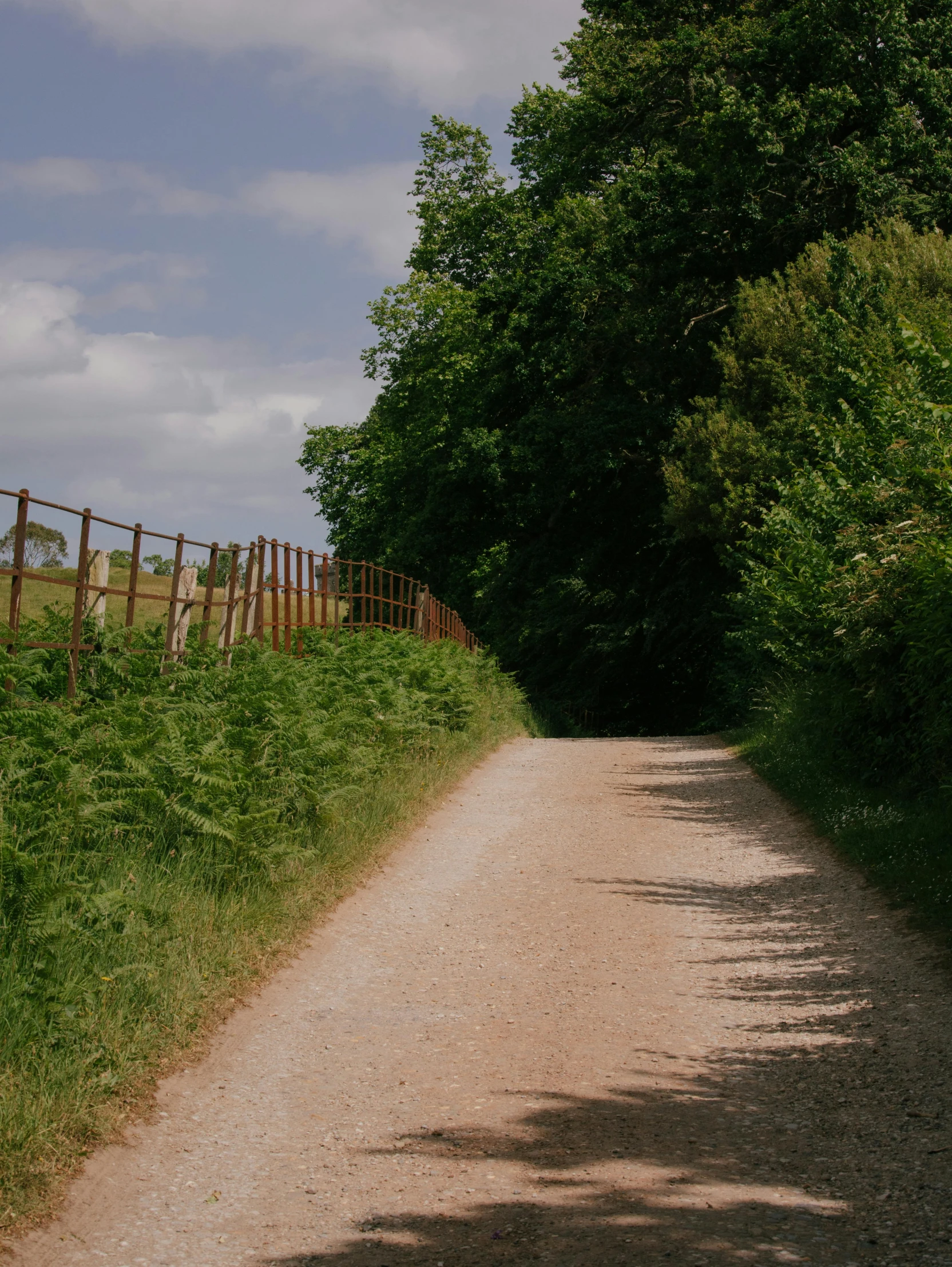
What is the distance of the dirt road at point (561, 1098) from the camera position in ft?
12.4

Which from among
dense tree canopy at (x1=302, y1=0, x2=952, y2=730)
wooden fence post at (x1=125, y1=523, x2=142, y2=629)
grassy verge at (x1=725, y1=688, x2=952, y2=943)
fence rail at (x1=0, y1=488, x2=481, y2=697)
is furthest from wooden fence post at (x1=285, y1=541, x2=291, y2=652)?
dense tree canopy at (x1=302, y1=0, x2=952, y2=730)

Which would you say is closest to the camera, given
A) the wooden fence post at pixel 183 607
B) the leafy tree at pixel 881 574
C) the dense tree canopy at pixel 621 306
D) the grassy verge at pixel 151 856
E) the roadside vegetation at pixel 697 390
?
the grassy verge at pixel 151 856

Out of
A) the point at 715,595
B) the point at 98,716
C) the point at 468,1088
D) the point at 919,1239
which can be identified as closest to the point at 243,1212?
the point at 468,1088

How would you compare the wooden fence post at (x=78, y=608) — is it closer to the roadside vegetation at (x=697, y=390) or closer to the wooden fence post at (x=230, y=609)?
the wooden fence post at (x=230, y=609)

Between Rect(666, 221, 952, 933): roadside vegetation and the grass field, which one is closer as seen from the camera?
Rect(666, 221, 952, 933): roadside vegetation

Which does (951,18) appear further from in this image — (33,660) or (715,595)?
(33,660)

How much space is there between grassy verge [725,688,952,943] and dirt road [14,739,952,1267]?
34cm

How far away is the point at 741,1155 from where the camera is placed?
4324mm

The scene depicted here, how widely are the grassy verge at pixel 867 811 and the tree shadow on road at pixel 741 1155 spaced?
157cm

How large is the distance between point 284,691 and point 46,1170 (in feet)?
19.9

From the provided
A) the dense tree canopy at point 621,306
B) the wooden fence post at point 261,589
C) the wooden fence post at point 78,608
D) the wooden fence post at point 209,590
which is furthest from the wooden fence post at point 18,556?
the dense tree canopy at point 621,306

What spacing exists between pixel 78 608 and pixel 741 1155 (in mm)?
7112

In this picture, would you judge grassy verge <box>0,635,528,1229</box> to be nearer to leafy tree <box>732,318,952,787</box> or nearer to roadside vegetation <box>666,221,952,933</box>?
roadside vegetation <box>666,221,952,933</box>

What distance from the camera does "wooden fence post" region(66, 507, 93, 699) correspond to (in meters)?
9.45
